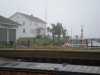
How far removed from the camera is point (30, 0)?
12805 mm

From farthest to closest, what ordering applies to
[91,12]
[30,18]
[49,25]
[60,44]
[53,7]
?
[30,18]
[49,25]
[53,7]
[60,44]
[91,12]

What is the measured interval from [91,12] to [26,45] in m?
4.41

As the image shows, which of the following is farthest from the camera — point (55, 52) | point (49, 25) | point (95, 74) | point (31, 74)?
point (49, 25)

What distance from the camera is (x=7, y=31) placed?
12.9m

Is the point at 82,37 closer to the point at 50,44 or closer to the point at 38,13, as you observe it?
the point at 50,44

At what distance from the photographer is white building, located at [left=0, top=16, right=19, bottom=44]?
40.4 ft

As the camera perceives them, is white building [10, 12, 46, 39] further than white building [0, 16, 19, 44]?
Yes

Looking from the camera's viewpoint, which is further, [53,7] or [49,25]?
[49,25]

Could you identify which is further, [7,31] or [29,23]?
[29,23]

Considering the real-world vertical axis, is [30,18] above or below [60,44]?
above

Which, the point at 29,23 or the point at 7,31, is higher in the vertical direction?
the point at 29,23

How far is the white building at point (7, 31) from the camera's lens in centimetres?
1232

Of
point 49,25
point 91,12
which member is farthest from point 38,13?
point 91,12

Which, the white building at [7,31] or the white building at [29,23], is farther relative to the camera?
the white building at [29,23]
